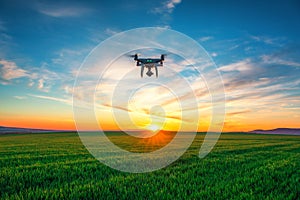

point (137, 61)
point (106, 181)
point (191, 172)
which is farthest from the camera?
point (137, 61)

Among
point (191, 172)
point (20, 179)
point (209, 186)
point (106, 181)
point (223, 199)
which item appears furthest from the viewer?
point (191, 172)

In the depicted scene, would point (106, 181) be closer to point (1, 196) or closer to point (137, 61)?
point (1, 196)

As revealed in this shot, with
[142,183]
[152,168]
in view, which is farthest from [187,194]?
[152,168]

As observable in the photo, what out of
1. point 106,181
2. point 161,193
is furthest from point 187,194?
point 106,181

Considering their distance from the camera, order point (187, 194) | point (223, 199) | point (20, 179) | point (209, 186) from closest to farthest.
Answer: point (223, 199)
point (187, 194)
point (209, 186)
point (20, 179)

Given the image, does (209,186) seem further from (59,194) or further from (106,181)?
(59,194)

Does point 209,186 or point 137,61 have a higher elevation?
point 137,61

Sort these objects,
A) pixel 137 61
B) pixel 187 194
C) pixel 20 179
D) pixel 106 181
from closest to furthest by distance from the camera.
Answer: pixel 187 194 < pixel 106 181 < pixel 20 179 < pixel 137 61

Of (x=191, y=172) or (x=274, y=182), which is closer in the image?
(x=274, y=182)

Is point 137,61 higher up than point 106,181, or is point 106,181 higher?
point 137,61
